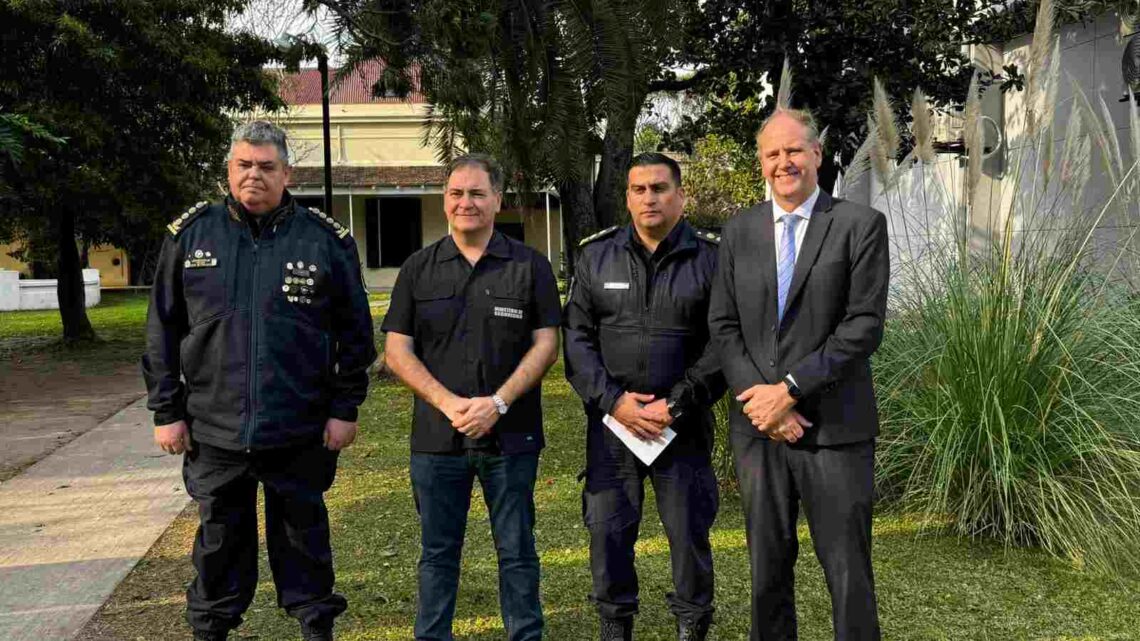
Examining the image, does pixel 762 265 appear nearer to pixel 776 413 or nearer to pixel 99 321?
pixel 776 413

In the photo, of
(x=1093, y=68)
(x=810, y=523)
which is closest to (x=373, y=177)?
(x=1093, y=68)

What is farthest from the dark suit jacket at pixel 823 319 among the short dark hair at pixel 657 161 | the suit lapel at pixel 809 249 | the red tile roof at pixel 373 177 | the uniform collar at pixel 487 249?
the red tile roof at pixel 373 177

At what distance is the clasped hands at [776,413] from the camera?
10.3 feet

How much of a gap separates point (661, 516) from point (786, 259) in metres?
1.11

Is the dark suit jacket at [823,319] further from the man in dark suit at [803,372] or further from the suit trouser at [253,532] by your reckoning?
the suit trouser at [253,532]

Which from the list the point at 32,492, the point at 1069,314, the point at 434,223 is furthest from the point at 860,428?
the point at 434,223

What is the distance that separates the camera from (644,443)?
144 inches

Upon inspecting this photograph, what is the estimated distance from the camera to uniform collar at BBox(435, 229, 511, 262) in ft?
12.3

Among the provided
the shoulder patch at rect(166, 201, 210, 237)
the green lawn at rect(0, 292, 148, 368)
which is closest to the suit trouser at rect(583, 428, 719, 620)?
the shoulder patch at rect(166, 201, 210, 237)

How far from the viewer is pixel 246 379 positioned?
3.56 m

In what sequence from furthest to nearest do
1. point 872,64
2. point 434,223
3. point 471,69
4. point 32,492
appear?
1. point 434,223
2. point 872,64
3. point 32,492
4. point 471,69

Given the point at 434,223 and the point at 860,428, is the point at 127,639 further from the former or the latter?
the point at 434,223

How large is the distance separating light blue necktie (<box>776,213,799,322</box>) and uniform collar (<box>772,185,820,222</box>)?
0.5 inches

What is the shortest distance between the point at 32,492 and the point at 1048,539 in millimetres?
6252
